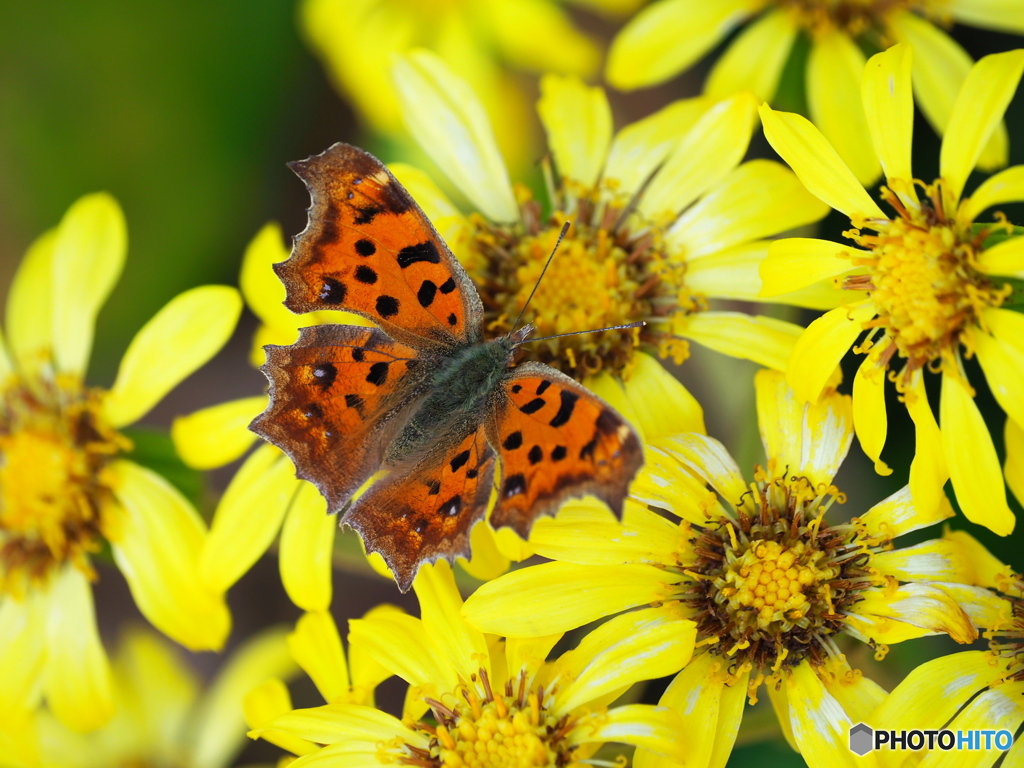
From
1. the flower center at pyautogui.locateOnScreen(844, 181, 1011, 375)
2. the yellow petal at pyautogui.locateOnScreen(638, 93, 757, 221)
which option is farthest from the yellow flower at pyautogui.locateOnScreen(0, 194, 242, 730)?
the flower center at pyautogui.locateOnScreen(844, 181, 1011, 375)

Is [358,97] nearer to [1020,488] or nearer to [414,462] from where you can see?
[414,462]

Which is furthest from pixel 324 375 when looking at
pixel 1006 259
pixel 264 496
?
pixel 1006 259

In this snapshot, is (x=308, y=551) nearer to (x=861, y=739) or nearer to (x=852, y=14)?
(x=861, y=739)

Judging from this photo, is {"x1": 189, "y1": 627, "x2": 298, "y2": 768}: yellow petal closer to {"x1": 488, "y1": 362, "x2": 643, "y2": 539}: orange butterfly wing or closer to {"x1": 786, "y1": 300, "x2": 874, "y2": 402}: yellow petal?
{"x1": 488, "y1": 362, "x2": 643, "y2": 539}: orange butterfly wing

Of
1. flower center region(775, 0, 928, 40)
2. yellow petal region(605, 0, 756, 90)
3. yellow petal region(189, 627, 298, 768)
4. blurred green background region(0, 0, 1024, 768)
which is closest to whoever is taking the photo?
flower center region(775, 0, 928, 40)

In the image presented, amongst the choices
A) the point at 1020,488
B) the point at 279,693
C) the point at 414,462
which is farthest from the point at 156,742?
the point at 1020,488

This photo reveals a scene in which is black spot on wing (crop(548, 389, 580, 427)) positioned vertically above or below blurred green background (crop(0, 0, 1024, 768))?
below
